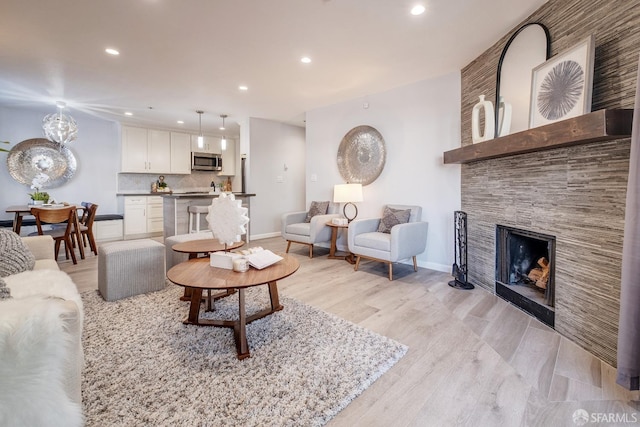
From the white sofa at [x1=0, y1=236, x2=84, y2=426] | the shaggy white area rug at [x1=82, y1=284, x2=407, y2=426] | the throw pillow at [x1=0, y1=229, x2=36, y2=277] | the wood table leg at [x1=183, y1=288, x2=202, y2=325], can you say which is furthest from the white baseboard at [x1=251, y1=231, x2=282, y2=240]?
the white sofa at [x1=0, y1=236, x2=84, y2=426]

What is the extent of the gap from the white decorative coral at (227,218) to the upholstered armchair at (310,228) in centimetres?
202

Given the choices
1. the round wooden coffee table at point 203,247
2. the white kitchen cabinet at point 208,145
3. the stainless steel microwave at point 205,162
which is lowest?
the round wooden coffee table at point 203,247

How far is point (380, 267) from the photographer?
376 centimetres

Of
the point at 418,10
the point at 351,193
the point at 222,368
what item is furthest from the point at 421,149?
the point at 222,368

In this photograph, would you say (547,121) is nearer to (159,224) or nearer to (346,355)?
(346,355)

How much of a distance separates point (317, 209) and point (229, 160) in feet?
11.7

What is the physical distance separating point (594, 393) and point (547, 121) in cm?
166

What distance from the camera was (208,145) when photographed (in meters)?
6.90

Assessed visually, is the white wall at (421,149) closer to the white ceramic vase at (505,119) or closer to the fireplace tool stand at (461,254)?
the fireplace tool stand at (461,254)

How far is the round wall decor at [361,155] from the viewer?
417cm

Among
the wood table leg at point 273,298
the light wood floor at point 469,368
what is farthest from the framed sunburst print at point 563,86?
the wood table leg at point 273,298

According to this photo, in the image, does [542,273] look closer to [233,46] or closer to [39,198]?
[233,46]

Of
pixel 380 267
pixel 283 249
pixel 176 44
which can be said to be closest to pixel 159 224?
pixel 283 249

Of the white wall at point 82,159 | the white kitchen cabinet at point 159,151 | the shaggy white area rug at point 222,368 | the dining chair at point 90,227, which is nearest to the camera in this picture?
the shaggy white area rug at point 222,368
